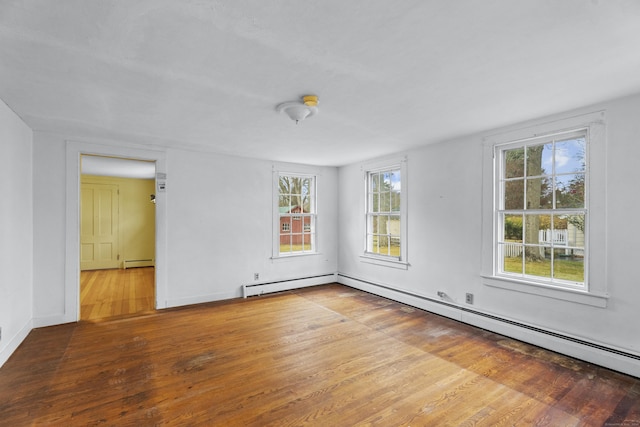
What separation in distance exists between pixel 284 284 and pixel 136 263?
4741 mm

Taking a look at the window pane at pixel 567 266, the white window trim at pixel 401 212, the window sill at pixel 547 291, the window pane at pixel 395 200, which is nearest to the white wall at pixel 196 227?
the white window trim at pixel 401 212

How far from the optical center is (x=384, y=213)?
5309mm

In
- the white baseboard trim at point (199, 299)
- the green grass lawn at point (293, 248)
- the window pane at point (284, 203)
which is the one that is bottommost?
the white baseboard trim at point (199, 299)

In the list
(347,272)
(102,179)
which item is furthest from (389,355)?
(102,179)

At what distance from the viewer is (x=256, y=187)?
211 inches

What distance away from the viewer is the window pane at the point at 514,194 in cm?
351

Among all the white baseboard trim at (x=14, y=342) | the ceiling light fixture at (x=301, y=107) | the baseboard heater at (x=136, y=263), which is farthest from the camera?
the baseboard heater at (x=136, y=263)

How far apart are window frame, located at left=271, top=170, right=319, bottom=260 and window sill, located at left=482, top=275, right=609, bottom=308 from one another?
3158 millimetres

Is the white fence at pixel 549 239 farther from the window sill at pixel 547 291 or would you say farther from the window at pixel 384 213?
the window at pixel 384 213

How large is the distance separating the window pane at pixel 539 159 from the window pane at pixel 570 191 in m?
0.17

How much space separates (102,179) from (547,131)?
8930 mm

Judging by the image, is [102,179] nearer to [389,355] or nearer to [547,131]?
[389,355]

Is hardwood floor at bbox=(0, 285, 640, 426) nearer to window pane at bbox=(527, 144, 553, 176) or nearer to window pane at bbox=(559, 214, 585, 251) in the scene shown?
window pane at bbox=(559, 214, 585, 251)

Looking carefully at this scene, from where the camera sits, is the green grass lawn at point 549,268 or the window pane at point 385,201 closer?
the green grass lawn at point 549,268
